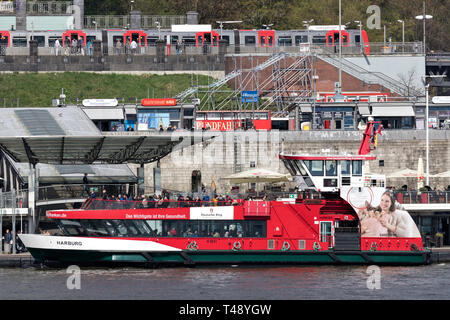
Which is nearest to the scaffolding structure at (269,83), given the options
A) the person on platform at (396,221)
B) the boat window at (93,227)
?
the person on platform at (396,221)

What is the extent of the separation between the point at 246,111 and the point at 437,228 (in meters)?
31.3

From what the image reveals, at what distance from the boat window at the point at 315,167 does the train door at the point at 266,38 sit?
50.8 m

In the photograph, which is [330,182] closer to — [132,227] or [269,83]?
[132,227]

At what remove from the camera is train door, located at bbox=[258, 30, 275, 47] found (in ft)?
376

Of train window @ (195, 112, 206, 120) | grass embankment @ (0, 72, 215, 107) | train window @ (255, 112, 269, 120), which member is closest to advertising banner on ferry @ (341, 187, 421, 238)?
train window @ (255, 112, 269, 120)

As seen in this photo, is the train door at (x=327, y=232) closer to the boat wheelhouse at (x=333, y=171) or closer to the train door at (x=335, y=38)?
the boat wheelhouse at (x=333, y=171)

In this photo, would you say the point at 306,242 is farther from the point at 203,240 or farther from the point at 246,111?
the point at 246,111

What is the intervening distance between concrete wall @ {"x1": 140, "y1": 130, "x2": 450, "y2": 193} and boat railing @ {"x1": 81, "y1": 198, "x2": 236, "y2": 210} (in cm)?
2545

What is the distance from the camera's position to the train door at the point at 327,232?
205 feet

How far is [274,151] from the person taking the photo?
8900 cm

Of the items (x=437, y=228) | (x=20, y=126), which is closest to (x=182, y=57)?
(x=20, y=126)

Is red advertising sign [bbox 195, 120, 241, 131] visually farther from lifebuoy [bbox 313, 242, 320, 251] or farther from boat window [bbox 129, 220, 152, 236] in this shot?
lifebuoy [bbox 313, 242, 320, 251]

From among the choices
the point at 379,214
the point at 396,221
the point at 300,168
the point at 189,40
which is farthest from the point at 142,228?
the point at 189,40

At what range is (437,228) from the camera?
6794 cm
